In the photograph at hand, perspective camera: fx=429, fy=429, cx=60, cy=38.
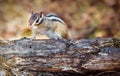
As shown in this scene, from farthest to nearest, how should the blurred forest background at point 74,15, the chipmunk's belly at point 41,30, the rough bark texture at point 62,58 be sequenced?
1. the blurred forest background at point 74,15
2. the chipmunk's belly at point 41,30
3. the rough bark texture at point 62,58

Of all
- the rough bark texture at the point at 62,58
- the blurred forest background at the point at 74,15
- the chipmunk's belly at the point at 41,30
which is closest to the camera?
the rough bark texture at the point at 62,58

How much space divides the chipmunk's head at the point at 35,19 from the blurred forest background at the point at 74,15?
18.0 ft

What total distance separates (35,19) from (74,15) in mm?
6141

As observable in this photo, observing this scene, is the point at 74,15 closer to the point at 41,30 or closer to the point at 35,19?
the point at 41,30

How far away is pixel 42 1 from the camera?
447 inches

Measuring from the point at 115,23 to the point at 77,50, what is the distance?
20.4ft

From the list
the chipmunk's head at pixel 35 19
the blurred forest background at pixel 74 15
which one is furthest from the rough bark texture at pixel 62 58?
the blurred forest background at pixel 74 15

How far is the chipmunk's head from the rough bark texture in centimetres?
23

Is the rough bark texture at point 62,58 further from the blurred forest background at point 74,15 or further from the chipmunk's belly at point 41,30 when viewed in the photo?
the blurred forest background at point 74,15

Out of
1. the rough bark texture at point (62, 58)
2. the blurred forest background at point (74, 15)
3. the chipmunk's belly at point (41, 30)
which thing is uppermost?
the blurred forest background at point (74, 15)

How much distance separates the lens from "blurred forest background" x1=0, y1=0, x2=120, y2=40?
1084 centimetres

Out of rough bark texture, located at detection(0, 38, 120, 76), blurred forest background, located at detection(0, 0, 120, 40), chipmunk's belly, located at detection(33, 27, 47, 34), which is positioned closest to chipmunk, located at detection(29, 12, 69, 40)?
→ chipmunk's belly, located at detection(33, 27, 47, 34)

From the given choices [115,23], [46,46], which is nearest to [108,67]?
[46,46]

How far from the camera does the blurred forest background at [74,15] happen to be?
10844mm
